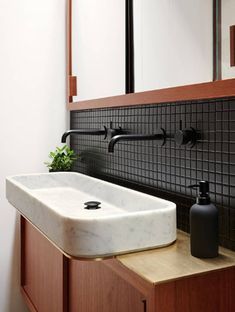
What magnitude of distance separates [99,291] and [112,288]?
9 cm

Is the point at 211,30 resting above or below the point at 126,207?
above

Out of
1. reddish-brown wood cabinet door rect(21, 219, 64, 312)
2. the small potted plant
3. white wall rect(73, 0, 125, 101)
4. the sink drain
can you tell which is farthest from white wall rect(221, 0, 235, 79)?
the small potted plant

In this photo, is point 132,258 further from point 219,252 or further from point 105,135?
point 105,135

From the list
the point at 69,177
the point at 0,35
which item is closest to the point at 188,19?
the point at 69,177

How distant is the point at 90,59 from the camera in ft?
5.74

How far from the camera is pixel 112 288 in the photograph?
3.28 ft

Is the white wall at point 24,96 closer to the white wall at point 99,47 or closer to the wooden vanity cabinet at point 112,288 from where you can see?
the white wall at point 99,47

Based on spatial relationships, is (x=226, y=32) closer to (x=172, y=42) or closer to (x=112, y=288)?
→ (x=172, y=42)

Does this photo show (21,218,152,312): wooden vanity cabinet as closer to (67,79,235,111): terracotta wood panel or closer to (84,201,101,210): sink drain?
(84,201,101,210): sink drain

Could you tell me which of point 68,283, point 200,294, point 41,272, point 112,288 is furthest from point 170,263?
point 41,272

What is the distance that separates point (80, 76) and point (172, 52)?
0.74m

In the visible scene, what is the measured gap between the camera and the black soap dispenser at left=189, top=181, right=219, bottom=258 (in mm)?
880

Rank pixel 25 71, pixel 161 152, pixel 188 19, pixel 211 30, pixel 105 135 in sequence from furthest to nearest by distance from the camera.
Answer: pixel 25 71, pixel 105 135, pixel 161 152, pixel 188 19, pixel 211 30

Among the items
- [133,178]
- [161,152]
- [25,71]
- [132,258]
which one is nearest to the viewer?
[132,258]
